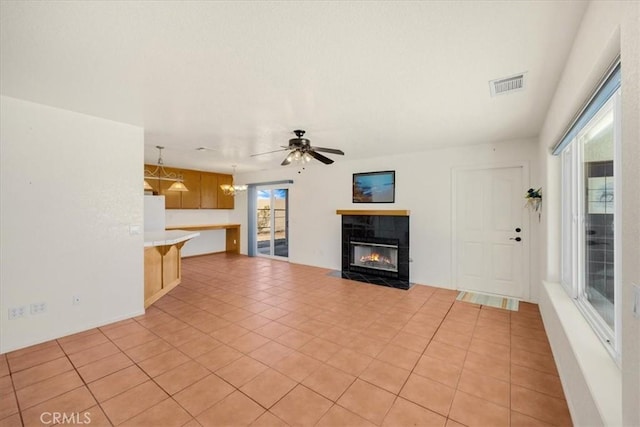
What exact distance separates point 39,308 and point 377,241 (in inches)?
190

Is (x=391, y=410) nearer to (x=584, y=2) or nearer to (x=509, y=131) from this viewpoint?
(x=584, y=2)

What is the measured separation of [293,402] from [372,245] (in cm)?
378

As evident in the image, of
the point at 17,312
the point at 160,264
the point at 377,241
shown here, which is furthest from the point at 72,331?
the point at 377,241

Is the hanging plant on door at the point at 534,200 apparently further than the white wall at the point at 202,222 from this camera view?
No

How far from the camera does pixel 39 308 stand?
2.77 meters

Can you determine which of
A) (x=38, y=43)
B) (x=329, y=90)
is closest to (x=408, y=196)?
(x=329, y=90)

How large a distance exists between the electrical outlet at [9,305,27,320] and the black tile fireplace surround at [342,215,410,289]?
14.7 ft

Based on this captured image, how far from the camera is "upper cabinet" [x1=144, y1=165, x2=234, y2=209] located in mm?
6723

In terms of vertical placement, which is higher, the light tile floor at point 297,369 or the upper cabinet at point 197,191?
the upper cabinet at point 197,191

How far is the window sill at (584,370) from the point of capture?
123 cm

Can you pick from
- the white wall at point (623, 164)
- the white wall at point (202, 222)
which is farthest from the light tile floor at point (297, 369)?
the white wall at point (202, 222)

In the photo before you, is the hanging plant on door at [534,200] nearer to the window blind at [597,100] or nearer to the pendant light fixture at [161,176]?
the window blind at [597,100]

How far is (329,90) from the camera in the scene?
2432 mm

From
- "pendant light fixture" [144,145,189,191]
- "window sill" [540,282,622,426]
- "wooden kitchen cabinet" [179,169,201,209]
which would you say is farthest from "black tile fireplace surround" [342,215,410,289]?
"wooden kitchen cabinet" [179,169,201,209]
